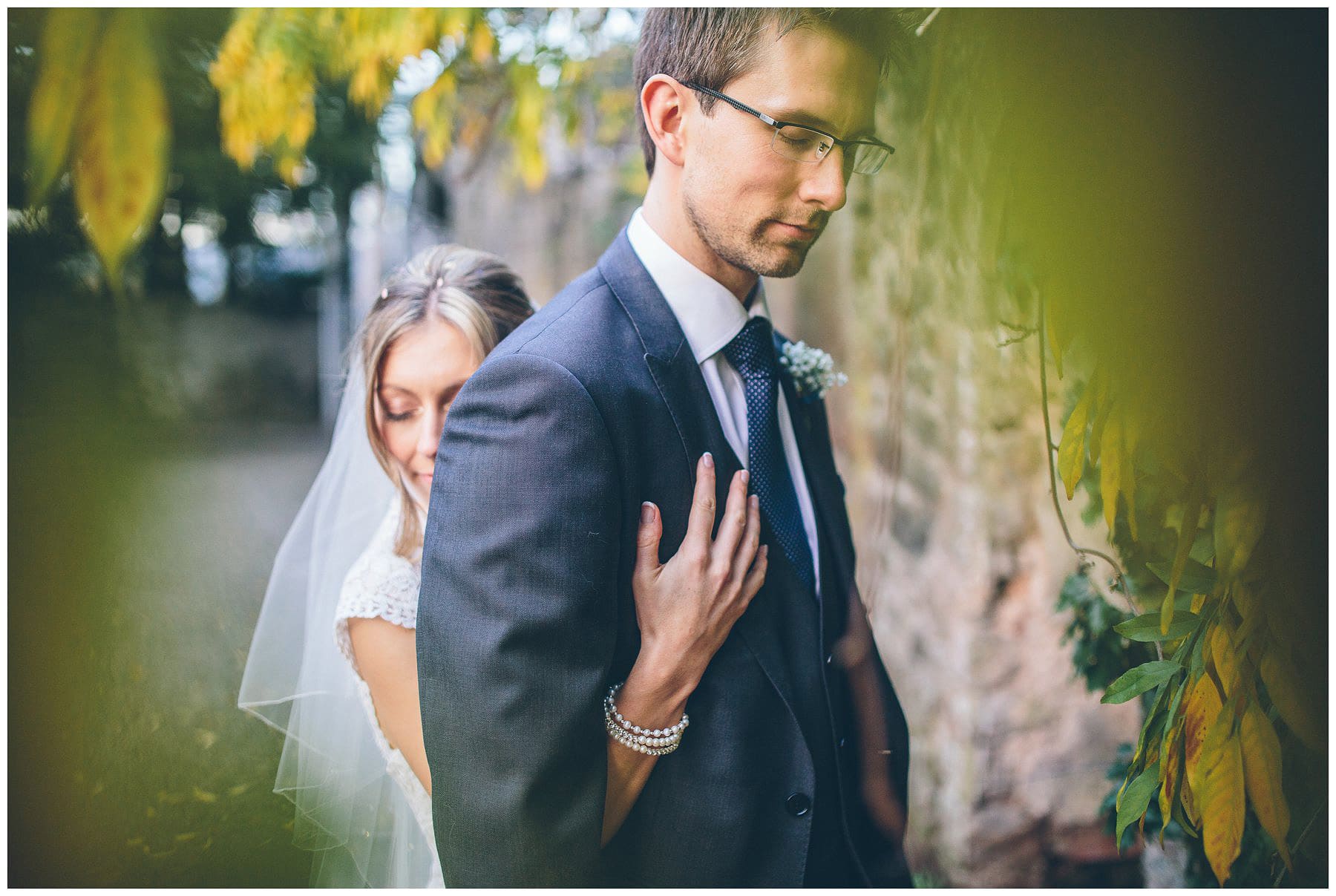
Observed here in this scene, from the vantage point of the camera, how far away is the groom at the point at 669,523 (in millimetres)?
1195

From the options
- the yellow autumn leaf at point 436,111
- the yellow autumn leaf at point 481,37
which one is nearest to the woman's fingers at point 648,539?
the yellow autumn leaf at point 481,37

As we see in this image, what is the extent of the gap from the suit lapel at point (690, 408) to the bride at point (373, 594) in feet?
1.36

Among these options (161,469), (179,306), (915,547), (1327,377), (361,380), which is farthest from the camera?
(915,547)

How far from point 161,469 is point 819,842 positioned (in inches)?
48.4

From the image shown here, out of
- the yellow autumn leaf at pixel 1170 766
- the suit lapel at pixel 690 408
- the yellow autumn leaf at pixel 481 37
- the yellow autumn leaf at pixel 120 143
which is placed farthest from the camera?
the yellow autumn leaf at pixel 481 37

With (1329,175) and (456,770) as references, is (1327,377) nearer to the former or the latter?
(1329,175)

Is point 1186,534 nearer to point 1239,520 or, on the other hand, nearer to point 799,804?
point 1239,520

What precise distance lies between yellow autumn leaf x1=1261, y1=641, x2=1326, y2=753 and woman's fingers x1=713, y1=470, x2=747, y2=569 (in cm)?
74

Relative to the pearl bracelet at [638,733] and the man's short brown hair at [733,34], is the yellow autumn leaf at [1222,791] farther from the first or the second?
the man's short brown hair at [733,34]

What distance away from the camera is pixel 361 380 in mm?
1771

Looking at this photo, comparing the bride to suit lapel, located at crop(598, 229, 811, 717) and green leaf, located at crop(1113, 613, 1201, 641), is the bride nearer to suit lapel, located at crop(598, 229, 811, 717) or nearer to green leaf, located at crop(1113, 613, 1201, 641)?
suit lapel, located at crop(598, 229, 811, 717)

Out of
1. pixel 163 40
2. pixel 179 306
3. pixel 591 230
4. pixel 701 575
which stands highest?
pixel 591 230

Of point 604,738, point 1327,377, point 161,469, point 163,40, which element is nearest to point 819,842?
point 604,738

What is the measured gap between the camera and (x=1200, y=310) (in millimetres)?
A: 1021
